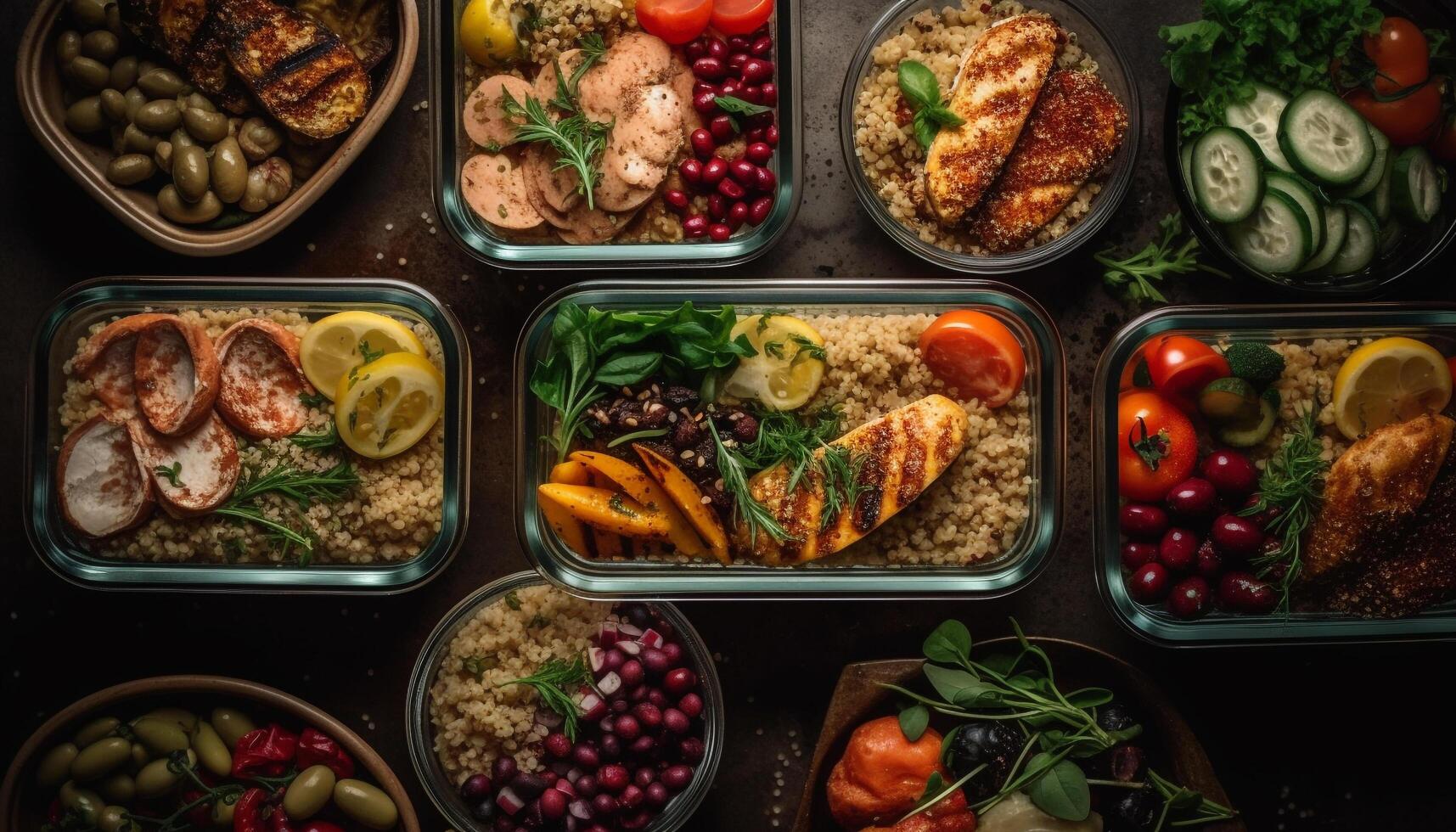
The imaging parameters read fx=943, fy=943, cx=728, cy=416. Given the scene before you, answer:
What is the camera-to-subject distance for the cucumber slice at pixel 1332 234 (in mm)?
2422

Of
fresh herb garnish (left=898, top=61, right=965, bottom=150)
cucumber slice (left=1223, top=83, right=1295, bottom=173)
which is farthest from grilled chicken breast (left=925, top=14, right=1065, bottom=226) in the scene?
cucumber slice (left=1223, top=83, right=1295, bottom=173)

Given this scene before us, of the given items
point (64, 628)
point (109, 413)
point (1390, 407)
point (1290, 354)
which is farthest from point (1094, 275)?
point (64, 628)

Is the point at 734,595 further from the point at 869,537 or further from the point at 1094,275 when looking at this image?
the point at 1094,275

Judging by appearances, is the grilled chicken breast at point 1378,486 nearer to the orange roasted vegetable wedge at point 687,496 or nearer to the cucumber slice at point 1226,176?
the cucumber slice at point 1226,176

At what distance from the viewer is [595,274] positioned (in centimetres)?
267

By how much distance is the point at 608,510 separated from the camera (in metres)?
2.18

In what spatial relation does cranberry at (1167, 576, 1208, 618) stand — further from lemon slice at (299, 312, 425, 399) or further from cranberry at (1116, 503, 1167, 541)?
lemon slice at (299, 312, 425, 399)

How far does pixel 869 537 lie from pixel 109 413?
195 centimetres

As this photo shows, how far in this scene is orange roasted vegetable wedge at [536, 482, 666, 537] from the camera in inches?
85.1

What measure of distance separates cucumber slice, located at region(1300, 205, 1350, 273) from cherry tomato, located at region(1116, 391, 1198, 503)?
0.54 meters

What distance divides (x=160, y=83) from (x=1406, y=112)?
10.5 feet

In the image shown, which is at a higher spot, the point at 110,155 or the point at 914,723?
the point at 110,155

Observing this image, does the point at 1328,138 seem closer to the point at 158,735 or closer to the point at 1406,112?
the point at 1406,112

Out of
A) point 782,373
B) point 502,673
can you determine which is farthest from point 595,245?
point 502,673
